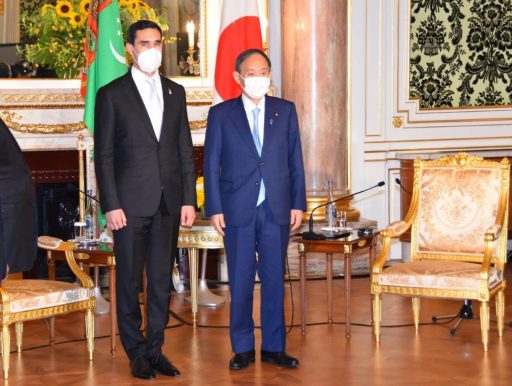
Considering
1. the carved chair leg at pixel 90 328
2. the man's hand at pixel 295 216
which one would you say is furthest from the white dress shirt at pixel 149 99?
the carved chair leg at pixel 90 328

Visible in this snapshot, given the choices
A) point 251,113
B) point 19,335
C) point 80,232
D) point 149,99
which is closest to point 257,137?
point 251,113

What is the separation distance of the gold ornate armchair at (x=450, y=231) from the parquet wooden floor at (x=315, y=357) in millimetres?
240

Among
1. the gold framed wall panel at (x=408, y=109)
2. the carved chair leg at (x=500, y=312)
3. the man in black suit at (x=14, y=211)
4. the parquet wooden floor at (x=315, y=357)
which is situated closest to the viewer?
the man in black suit at (x=14, y=211)

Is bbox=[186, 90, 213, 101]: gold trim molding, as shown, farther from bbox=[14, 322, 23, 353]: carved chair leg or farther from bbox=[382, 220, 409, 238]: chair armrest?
bbox=[14, 322, 23, 353]: carved chair leg

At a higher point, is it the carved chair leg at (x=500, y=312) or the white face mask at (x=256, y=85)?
the white face mask at (x=256, y=85)

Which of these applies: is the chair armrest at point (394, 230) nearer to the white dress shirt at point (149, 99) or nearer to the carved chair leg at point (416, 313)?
the carved chair leg at point (416, 313)

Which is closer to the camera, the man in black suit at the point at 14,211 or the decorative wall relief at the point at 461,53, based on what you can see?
the man in black suit at the point at 14,211

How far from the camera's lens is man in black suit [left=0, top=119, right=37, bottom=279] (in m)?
4.23

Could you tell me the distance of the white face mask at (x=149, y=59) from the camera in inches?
199

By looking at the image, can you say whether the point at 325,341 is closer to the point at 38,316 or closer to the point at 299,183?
the point at 299,183

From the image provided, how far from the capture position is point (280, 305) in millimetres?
5344

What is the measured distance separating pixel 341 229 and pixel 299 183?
1028 millimetres

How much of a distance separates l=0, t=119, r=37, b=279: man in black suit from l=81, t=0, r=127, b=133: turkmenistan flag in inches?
106

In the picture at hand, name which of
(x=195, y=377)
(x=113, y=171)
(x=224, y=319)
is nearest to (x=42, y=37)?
(x=224, y=319)
